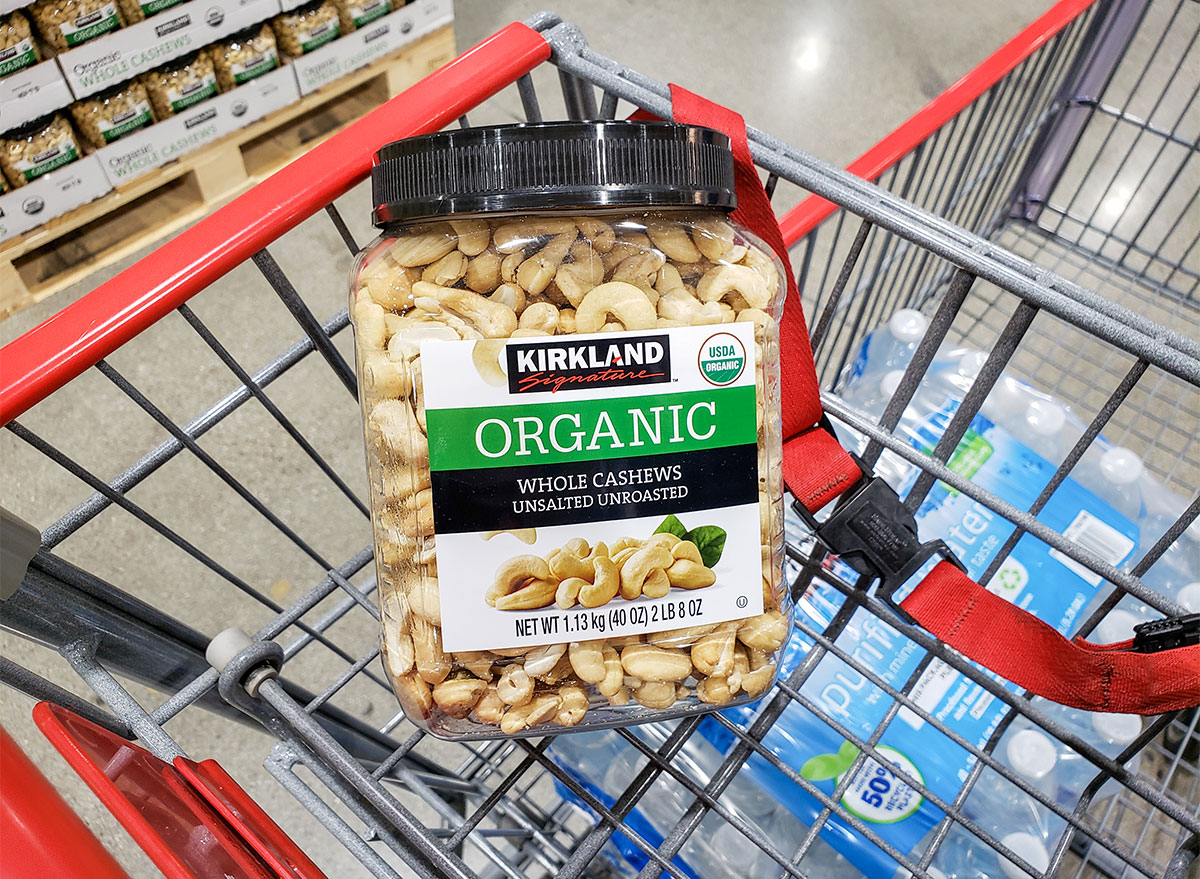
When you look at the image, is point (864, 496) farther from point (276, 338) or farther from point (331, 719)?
point (276, 338)

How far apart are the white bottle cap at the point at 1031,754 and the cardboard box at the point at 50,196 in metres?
1.93

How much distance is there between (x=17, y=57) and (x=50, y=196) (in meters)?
0.30

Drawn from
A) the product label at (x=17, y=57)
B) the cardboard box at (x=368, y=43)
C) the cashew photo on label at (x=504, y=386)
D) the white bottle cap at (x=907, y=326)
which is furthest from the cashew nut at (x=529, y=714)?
the cardboard box at (x=368, y=43)

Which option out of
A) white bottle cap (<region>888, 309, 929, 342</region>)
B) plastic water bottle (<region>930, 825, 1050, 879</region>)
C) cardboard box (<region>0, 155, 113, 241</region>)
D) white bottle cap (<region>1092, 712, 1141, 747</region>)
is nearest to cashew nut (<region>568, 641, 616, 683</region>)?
plastic water bottle (<region>930, 825, 1050, 879</region>)

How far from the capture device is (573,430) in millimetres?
519

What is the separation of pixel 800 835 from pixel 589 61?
87cm

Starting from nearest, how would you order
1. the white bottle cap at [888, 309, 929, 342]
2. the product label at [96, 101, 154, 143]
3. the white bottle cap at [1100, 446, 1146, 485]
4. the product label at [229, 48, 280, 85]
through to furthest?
the white bottle cap at [1100, 446, 1146, 485] → the white bottle cap at [888, 309, 929, 342] → the product label at [96, 101, 154, 143] → the product label at [229, 48, 280, 85]

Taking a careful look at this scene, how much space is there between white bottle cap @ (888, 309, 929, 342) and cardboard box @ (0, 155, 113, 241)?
1612 mm

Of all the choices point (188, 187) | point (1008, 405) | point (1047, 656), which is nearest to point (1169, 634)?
point (1047, 656)

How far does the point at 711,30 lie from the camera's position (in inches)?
100

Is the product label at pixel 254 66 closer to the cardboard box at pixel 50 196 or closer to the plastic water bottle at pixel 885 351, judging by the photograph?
the cardboard box at pixel 50 196

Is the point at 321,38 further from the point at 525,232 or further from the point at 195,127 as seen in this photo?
the point at 525,232

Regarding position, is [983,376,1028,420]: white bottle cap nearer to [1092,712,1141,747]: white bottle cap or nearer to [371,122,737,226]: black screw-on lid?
[1092,712,1141,747]: white bottle cap

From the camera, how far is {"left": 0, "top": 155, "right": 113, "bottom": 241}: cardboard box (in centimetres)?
171
